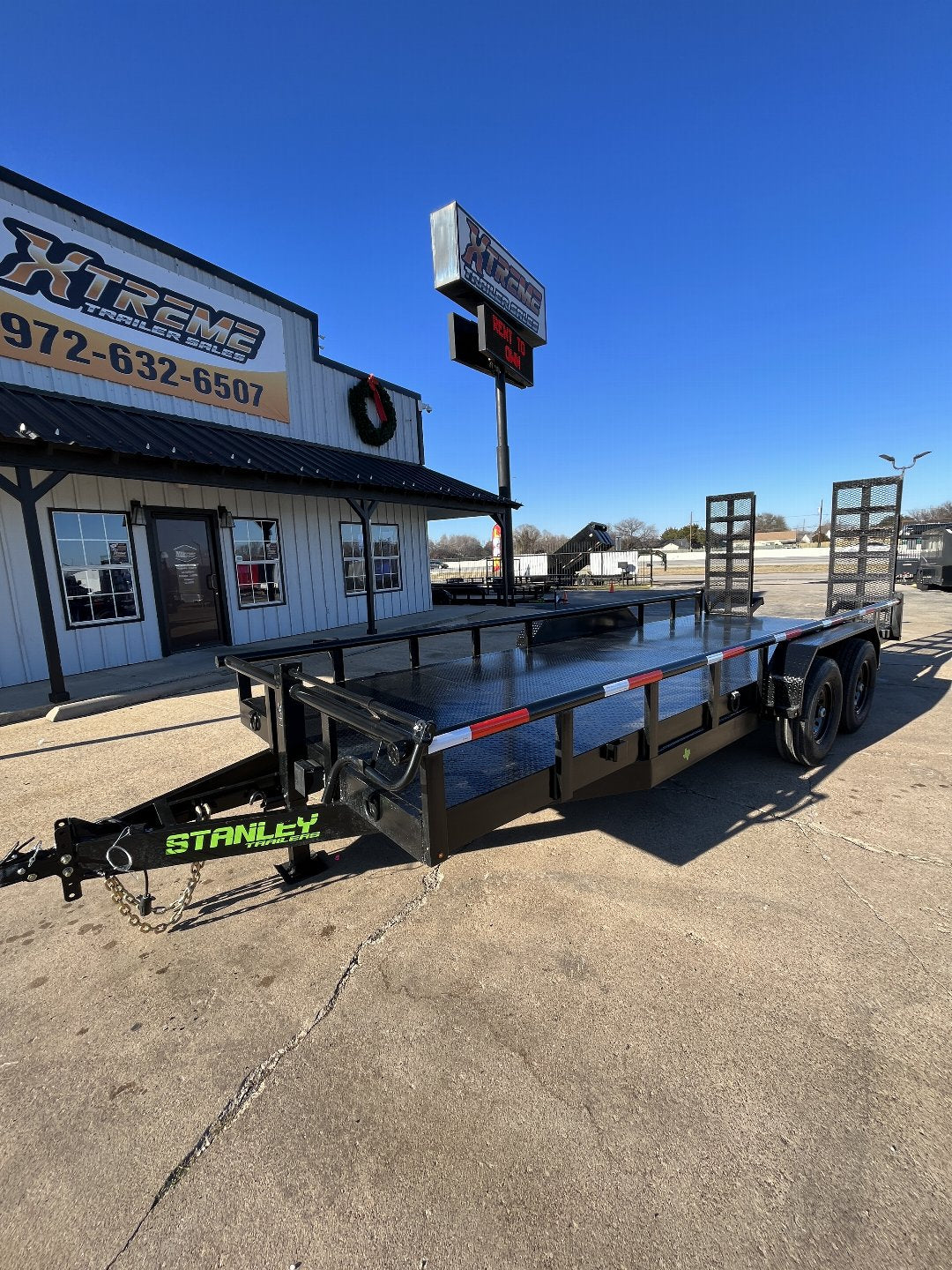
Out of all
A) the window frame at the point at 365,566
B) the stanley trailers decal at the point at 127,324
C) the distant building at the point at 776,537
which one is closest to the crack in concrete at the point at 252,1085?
the stanley trailers decal at the point at 127,324

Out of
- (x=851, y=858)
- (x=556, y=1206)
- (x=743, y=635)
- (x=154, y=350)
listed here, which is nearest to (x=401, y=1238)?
(x=556, y=1206)

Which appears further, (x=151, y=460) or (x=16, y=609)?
(x=16, y=609)

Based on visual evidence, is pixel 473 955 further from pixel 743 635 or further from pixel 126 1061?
pixel 743 635

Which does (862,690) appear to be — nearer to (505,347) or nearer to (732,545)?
(732,545)

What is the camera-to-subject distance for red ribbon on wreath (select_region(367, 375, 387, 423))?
552 inches

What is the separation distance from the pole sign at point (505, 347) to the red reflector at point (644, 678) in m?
14.3

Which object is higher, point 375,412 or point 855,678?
point 375,412

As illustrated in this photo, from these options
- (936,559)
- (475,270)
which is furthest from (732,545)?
(936,559)

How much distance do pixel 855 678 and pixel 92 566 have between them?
9.99m

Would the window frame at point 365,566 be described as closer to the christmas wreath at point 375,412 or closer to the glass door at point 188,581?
the christmas wreath at point 375,412

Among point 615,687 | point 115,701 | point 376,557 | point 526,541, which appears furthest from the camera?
point 526,541

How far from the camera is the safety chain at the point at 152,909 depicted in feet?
8.15

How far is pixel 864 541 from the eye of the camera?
328 inches

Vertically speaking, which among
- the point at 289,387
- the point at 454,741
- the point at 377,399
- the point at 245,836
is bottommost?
the point at 245,836
